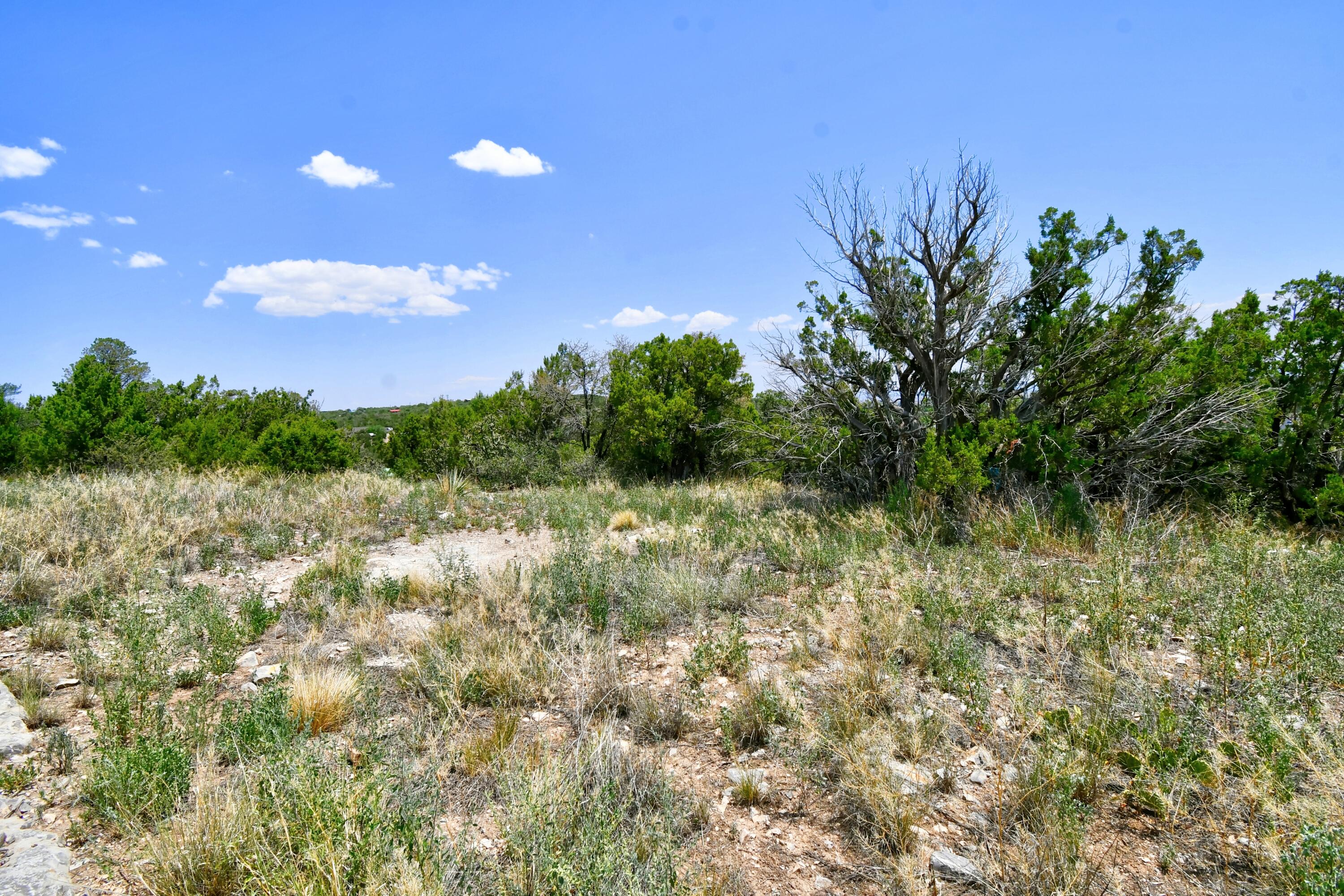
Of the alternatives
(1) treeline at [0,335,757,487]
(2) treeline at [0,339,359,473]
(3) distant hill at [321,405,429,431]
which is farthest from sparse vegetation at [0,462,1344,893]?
(3) distant hill at [321,405,429,431]

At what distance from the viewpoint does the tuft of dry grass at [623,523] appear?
934 cm

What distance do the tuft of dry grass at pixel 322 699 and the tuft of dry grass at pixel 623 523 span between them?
229 inches

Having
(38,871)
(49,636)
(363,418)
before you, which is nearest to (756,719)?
(38,871)

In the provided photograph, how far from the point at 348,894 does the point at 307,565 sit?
20.2 feet

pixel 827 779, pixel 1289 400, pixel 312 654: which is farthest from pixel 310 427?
pixel 1289 400

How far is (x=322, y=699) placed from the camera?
127 inches

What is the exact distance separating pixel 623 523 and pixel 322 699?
6.32 m

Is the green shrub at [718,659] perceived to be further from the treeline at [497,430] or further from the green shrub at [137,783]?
the treeline at [497,430]

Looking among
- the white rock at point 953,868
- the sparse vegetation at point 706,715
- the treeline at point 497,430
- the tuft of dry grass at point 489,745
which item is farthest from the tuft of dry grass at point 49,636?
the treeline at point 497,430

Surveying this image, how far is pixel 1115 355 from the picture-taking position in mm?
7738

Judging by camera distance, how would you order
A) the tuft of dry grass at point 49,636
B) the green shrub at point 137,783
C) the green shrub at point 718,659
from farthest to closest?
the tuft of dry grass at point 49,636, the green shrub at point 718,659, the green shrub at point 137,783

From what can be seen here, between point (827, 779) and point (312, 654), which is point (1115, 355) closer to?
point (827, 779)

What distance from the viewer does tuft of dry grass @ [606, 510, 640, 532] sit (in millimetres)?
9336

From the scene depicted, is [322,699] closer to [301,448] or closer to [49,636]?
[49,636]
